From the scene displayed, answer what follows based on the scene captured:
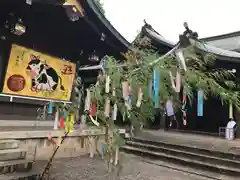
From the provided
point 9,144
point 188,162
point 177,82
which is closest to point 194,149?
point 188,162

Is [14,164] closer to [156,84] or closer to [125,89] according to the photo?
[125,89]

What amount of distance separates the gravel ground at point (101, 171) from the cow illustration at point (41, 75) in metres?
2.11

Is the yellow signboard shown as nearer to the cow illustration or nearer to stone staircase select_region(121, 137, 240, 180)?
the cow illustration

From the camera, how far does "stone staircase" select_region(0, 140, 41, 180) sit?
3.69 metres

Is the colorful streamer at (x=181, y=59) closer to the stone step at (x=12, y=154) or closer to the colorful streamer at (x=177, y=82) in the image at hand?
the colorful streamer at (x=177, y=82)

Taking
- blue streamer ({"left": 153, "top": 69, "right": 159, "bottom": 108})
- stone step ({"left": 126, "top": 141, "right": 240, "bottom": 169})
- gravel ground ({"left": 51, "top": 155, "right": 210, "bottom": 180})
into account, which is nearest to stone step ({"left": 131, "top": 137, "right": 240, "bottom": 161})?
stone step ({"left": 126, "top": 141, "right": 240, "bottom": 169})

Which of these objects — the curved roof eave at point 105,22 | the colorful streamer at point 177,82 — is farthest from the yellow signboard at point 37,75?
the colorful streamer at point 177,82

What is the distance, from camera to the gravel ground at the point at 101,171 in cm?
461

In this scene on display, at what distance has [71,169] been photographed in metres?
4.97

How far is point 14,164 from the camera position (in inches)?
152

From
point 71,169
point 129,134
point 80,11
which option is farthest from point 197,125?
point 80,11

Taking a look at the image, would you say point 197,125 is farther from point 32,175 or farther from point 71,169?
point 32,175

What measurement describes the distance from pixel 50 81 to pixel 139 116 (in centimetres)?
365

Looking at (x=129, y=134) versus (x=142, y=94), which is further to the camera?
(x=129, y=134)
